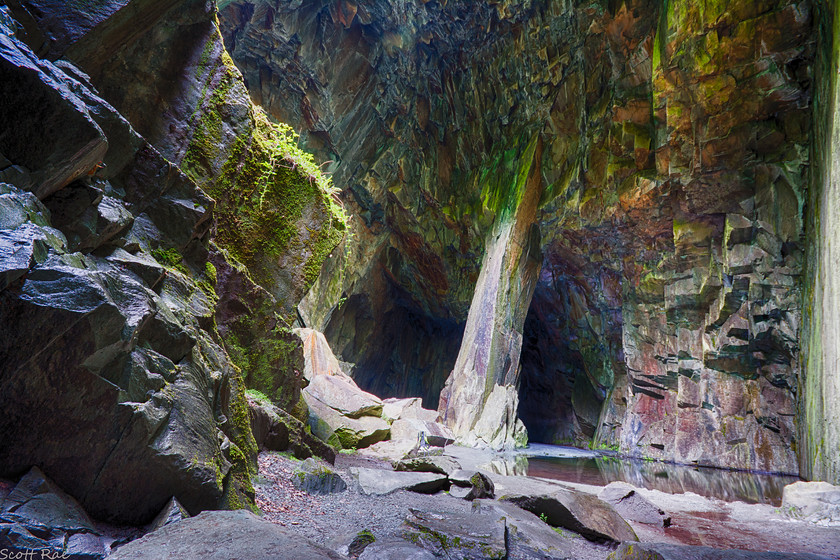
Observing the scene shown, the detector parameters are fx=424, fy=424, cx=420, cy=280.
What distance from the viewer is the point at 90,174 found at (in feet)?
7.93

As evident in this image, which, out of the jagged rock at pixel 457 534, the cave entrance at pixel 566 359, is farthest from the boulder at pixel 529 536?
the cave entrance at pixel 566 359

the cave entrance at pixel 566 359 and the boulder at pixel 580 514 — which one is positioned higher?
the cave entrance at pixel 566 359

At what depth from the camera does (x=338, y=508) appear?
332 centimetres

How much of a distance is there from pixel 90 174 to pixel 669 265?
55.0 ft

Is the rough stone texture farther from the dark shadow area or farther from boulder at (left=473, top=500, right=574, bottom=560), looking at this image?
boulder at (left=473, top=500, right=574, bottom=560)

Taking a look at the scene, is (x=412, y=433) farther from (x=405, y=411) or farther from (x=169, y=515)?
(x=169, y=515)

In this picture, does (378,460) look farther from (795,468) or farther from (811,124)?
(811,124)

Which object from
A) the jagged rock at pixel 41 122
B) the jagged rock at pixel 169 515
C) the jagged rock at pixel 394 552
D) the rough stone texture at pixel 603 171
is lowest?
the jagged rock at pixel 394 552

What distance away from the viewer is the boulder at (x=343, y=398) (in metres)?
8.57

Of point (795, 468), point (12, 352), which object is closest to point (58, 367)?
point (12, 352)

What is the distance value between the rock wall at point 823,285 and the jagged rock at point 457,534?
753 cm

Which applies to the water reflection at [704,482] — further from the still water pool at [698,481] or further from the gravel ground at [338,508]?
the gravel ground at [338,508]

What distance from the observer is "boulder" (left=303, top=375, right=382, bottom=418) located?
857cm

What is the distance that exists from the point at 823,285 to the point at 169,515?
1138 centimetres
